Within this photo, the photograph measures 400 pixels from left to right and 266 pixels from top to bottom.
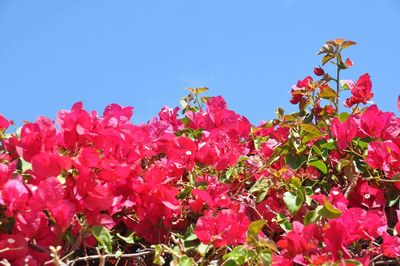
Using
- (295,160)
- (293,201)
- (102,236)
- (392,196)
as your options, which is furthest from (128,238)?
(392,196)

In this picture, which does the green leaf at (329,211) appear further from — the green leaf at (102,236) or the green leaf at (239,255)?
the green leaf at (102,236)

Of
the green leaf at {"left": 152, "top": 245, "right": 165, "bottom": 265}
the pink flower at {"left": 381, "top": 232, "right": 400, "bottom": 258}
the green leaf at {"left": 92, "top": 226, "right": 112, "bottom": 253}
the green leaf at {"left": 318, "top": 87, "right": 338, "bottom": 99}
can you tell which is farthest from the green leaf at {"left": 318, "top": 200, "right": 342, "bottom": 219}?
the green leaf at {"left": 318, "top": 87, "right": 338, "bottom": 99}

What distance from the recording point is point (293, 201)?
4.75 feet

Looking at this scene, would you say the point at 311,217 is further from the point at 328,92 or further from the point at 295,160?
the point at 328,92

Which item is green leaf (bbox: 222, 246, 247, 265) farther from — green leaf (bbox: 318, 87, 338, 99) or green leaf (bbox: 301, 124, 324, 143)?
green leaf (bbox: 318, 87, 338, 99)

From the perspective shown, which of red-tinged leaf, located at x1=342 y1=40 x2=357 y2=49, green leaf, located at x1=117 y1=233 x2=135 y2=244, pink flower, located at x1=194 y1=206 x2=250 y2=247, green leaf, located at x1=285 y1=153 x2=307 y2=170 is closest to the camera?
pink flower, located at x1=194 y1=206 x2=250 y2=247

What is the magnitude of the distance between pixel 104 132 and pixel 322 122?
0.91 meters

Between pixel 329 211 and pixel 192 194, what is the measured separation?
1.27 ft

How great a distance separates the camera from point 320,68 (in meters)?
2.22

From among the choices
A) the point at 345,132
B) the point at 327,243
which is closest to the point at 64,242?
the point at 327,243

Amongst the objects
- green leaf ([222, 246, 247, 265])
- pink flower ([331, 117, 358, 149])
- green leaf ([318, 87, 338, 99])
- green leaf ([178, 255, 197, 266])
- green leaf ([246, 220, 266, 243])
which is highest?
green leaf ([318, 87, 338, 99])

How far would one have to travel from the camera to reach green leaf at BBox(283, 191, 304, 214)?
1428mm

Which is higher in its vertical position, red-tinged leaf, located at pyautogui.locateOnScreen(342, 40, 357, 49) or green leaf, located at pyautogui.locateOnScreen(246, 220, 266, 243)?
red-tinged leaf, located at pyautogui.locateOnScreen(342, 40, 357, 49)

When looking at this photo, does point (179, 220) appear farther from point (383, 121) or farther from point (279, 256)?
point (383, 121)
